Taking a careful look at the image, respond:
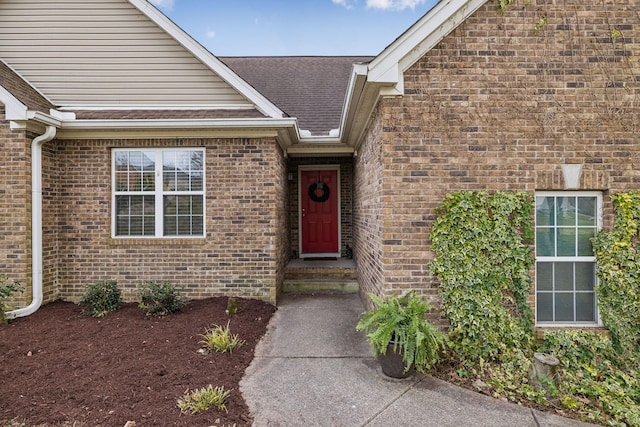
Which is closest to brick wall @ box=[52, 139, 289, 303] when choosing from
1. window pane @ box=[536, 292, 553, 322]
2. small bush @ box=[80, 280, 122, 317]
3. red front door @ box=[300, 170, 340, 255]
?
small bush @ box=[80, 280, 122, 317]

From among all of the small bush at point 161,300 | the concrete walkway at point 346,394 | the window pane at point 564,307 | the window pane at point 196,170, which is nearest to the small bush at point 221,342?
the concrete walkway at point 346,394

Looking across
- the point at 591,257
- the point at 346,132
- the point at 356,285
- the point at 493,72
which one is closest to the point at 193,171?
the point at 346,132

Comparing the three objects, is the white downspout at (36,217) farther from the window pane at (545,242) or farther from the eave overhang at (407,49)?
the window pane at (545,242)

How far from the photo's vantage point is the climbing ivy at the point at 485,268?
161 inches

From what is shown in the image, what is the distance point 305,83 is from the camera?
10.4 meters

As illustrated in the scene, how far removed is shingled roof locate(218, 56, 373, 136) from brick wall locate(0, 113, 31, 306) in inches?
205

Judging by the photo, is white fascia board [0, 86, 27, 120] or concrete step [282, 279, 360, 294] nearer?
white fascia board [0, 86, 27, 120]

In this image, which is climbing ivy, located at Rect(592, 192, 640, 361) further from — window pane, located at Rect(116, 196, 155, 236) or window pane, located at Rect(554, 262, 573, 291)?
window pane, located at Rect(116, 196, 155, 236)

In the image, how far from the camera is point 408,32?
409 cm

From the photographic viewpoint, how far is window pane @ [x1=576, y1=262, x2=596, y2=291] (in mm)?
4418

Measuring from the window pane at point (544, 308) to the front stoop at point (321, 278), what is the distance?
3.23 metres

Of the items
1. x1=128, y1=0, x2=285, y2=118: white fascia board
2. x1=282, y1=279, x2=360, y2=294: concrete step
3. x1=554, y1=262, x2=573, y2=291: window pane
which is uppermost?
x1=128, y1=0, x2=285, y2=118: white fascia board

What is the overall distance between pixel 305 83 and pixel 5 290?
28.0ft

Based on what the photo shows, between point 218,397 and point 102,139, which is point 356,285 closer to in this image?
point 218,397
